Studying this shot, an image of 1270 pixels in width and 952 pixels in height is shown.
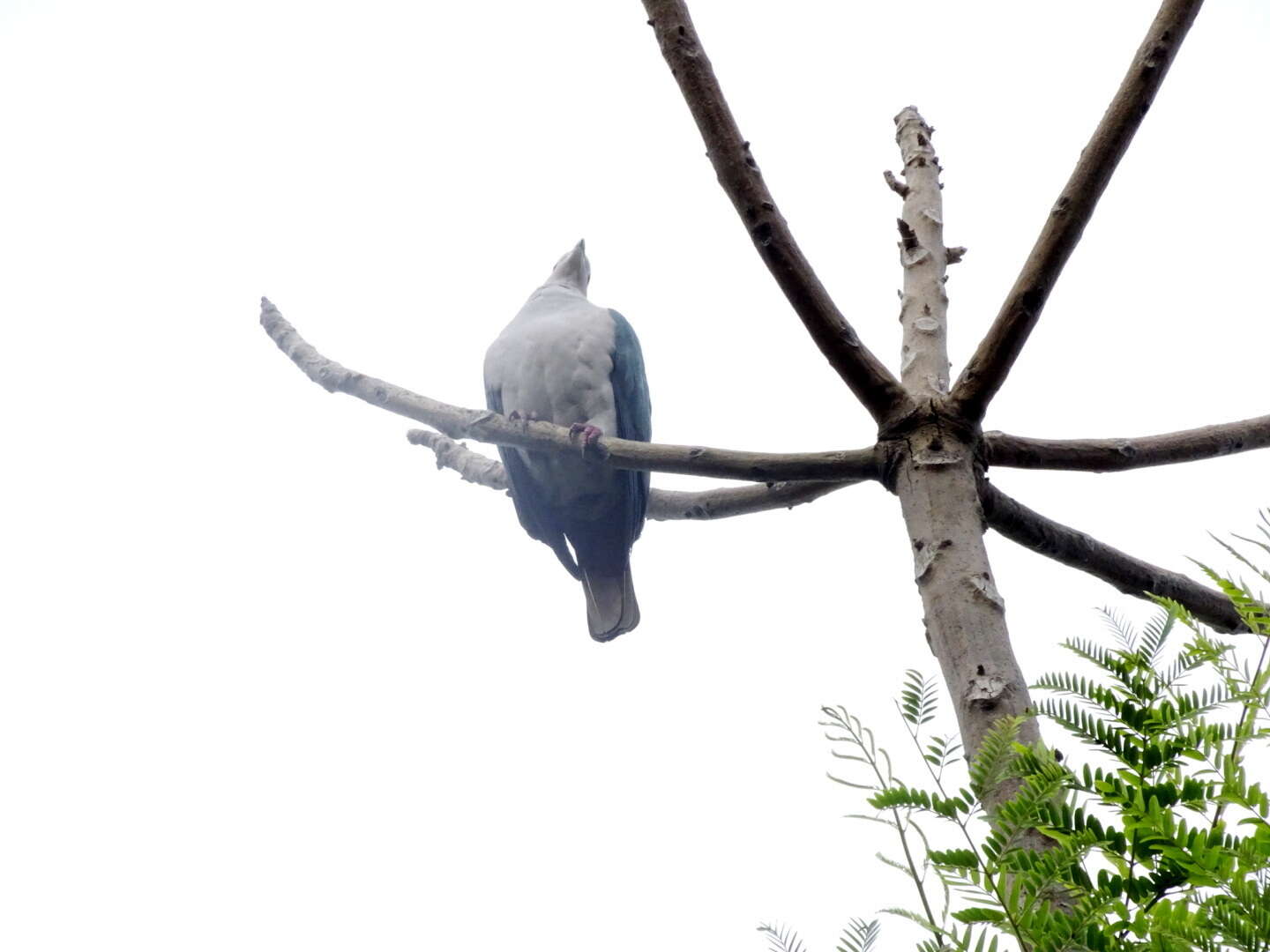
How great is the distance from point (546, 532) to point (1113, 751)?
5.04 metres

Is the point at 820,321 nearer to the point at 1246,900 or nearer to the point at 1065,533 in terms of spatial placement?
the point at 1065,533

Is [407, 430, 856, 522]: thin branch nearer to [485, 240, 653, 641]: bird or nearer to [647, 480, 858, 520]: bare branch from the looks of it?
[647, 480, 858, 520]: bare branch

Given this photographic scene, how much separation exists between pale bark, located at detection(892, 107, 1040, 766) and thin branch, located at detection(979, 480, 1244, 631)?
0.18 metres

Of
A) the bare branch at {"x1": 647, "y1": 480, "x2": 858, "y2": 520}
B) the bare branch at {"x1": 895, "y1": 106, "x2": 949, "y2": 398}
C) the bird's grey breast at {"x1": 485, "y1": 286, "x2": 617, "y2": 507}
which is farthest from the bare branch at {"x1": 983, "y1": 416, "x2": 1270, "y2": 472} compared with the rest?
the bird's grey breast at {"x1": 485, "y1": 286, "x2": 617, "y2": 507}

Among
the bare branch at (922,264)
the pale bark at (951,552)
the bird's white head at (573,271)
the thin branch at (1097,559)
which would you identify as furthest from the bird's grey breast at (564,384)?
the thin branch at (1097,559)

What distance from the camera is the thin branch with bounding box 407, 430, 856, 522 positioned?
13.0 feet

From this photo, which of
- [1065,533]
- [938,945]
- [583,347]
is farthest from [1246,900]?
[583,347]

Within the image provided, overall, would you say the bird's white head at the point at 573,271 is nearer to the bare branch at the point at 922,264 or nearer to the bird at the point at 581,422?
the bird at the point at 581,422

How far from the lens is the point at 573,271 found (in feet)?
24.2

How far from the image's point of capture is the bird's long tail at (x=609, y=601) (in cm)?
602

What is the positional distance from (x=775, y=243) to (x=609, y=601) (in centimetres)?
356

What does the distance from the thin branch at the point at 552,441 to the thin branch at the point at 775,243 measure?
16 cm

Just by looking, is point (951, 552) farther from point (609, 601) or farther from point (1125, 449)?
point (609, 601)

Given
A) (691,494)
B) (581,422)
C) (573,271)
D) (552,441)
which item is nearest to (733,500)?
(691,494)
